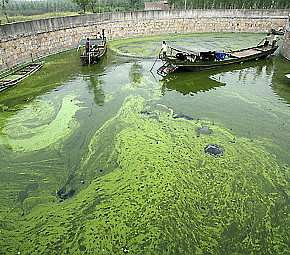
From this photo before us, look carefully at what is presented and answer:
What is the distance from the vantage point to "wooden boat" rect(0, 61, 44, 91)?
8898 mm

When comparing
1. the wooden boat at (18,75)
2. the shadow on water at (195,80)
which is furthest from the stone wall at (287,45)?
the wooden boat at (18,75)

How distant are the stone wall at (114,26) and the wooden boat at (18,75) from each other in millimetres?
608

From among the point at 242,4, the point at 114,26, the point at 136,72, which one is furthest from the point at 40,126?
the point at 242,4

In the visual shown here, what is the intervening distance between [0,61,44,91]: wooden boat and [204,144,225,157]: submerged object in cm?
799

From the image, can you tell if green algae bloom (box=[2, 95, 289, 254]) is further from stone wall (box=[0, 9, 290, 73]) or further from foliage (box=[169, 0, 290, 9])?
foliage (box=[169, 0, 290, 9])

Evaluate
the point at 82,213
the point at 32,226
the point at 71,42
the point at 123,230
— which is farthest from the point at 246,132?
the point at 71,42

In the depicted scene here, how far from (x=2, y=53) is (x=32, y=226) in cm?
930

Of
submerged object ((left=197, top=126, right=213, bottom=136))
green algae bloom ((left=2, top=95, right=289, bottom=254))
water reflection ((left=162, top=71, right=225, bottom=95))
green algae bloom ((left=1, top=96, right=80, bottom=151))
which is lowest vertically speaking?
green algae bloom ((left=2, top=95, right=289, bottom=254))

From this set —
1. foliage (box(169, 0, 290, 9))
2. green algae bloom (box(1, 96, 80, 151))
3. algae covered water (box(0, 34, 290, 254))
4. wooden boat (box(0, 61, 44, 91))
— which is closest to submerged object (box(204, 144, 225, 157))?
algae covered water (box(0, 34, 290, 254))

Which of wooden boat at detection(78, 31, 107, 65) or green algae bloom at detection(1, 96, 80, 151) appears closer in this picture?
green algae bloom at detection(1, 96, 80, 151)

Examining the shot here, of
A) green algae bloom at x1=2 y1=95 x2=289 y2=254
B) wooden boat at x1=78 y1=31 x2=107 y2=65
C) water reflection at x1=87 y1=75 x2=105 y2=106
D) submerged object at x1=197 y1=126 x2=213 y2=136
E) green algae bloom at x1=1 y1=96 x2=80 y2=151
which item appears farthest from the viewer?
wooden boat at x1=78 y1=31 x2=107 y2=65

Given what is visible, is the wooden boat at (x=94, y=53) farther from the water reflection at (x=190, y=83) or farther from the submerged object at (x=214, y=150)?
the submerged object at (x=214, y=150)

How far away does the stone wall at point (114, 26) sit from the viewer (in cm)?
1107

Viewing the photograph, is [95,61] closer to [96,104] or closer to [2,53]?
[2,53]
